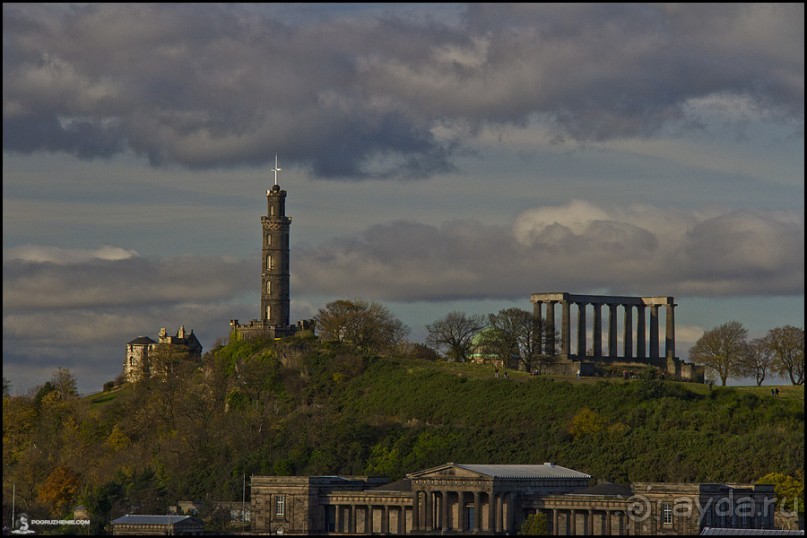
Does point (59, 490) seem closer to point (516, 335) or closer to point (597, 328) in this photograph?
point (516, 335)

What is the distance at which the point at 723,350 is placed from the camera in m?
173

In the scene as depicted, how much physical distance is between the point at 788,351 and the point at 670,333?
14.3 m

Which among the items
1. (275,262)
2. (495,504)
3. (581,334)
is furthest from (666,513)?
(275,262)

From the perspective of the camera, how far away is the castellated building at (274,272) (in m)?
186

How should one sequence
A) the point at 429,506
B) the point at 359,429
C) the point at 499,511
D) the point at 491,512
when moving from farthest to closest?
1. the point at 359,429
2. the point at 429,506
3. the point at 499,511
4. the point at 491,512

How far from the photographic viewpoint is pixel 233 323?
192 meters

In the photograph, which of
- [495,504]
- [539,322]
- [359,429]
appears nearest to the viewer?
[495,504]

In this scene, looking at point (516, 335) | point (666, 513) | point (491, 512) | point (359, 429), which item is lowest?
point (491, 512)

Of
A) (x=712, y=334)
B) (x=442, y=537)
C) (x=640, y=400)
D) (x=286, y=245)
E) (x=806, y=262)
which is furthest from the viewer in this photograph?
(x=286, y=245)

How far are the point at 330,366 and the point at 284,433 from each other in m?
16.9

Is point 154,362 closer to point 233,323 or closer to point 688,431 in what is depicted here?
point 233,323

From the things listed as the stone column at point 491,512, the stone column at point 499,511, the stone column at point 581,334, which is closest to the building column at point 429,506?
the stone column at point 491,512

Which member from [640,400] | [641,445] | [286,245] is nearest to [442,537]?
[641,445]

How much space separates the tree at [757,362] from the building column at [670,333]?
8996mm
